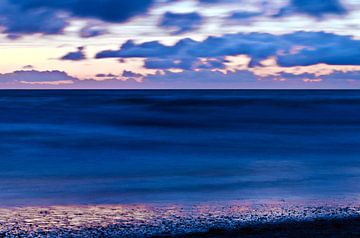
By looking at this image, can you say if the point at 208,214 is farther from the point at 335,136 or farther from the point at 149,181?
the point at 335,136

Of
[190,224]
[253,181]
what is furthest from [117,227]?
[253,181]

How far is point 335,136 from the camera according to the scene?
3506 cm

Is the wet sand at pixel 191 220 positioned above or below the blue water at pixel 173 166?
below

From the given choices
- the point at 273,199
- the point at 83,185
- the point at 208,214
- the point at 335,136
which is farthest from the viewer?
the point at 335,136

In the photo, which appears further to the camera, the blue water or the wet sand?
the blue water

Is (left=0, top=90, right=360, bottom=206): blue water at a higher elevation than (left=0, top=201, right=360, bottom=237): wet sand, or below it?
higher

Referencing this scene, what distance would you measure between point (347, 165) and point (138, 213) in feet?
38.8

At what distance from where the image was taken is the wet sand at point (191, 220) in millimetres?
9461

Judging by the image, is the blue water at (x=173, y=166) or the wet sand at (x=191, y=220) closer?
the wet sand at (x=191, y=220)

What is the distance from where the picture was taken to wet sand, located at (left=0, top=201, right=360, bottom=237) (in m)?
9.46

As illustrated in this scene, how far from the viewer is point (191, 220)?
1052cm

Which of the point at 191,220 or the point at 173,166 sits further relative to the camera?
the point at 173,166

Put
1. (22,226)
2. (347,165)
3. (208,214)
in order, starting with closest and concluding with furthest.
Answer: (22,226)
(208,214)
(347,165)

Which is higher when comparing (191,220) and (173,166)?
(173,166)
